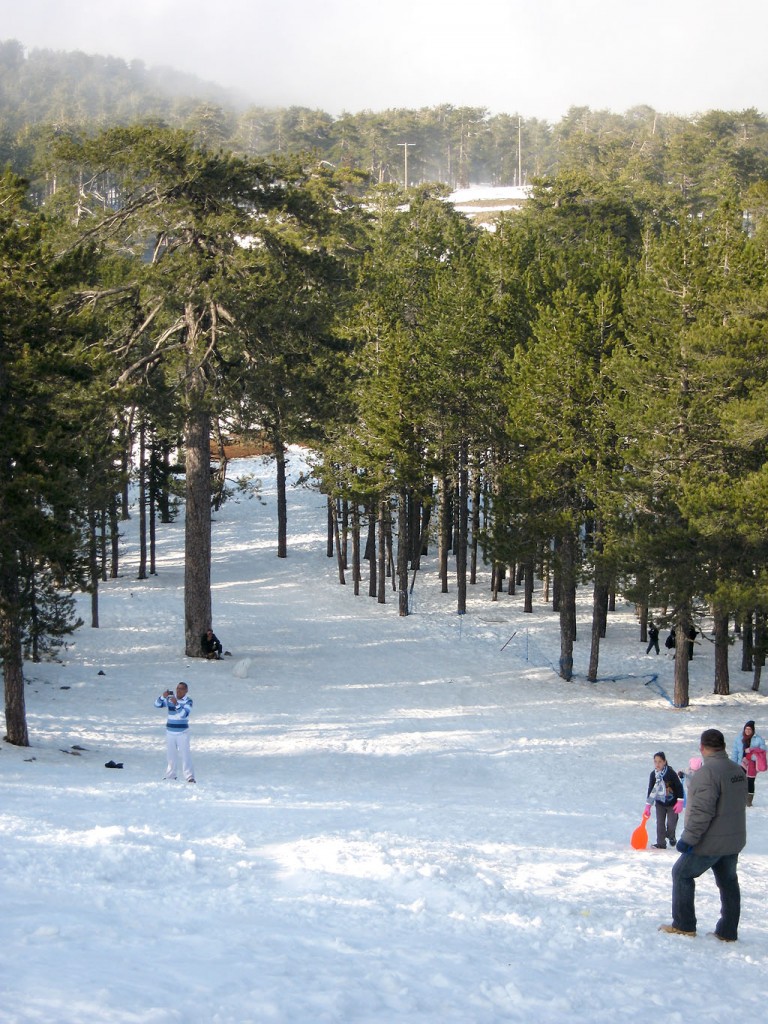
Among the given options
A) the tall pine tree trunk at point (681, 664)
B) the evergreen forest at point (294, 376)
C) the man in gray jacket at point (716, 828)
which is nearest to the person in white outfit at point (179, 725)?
the evergreen forest at point (294, 376)

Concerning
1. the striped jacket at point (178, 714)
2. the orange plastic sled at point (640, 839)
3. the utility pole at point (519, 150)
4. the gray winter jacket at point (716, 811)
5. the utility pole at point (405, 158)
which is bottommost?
the orange plastic sled at point (640, 839)

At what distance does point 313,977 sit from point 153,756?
12841 millimetres

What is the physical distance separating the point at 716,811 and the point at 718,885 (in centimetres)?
71

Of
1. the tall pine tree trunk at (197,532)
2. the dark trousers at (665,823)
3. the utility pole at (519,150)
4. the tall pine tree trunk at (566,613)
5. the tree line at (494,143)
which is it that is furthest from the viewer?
the utility pole at (519,150)

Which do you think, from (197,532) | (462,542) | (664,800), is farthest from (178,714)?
(462,542)

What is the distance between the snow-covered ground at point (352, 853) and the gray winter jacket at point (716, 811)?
0.90 meters

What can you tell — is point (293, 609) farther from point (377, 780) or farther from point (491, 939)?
point (491, 939)

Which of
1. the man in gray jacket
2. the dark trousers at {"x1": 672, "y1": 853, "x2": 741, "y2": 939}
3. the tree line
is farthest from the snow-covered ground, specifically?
the tree line

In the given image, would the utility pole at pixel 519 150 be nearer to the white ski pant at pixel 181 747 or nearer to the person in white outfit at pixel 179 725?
the person in white outfit at pixel 179 725

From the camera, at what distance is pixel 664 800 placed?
13.3 m

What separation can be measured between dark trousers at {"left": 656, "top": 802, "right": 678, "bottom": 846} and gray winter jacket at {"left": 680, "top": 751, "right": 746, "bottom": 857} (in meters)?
5.15

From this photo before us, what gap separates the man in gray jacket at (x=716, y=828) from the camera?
813 cm

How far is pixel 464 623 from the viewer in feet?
124

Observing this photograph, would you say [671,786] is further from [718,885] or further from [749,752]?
[718,885]
